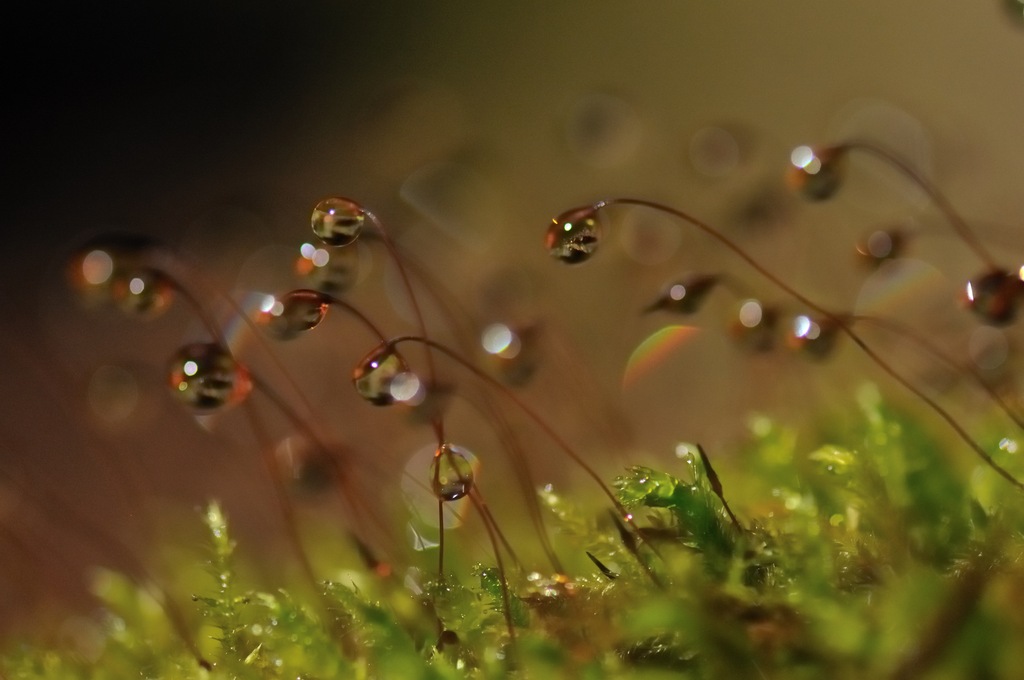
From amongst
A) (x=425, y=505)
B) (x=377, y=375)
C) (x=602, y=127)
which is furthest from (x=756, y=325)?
(x=602, y=127)

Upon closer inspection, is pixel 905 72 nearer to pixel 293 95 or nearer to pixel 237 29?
pixel 293 95

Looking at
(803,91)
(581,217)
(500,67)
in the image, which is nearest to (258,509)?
(581,217)

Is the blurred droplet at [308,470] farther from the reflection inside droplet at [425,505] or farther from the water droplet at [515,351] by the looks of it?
the water droplet at [515,351]

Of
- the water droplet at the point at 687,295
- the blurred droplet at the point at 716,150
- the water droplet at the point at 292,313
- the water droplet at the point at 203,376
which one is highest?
the blurred droplet at the point at 716,150

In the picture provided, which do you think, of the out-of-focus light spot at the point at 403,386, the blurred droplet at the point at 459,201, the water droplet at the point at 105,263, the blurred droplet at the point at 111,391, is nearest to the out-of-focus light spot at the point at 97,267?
the water droplet at the point at 105,263

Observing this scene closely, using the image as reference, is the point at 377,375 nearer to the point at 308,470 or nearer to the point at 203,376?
the point at 203,376

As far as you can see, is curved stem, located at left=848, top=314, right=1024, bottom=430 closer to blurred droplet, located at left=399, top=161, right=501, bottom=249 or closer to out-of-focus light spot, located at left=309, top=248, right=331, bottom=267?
out-of-focus light spot, located at left=309, top=248, right=331, bottom=267
